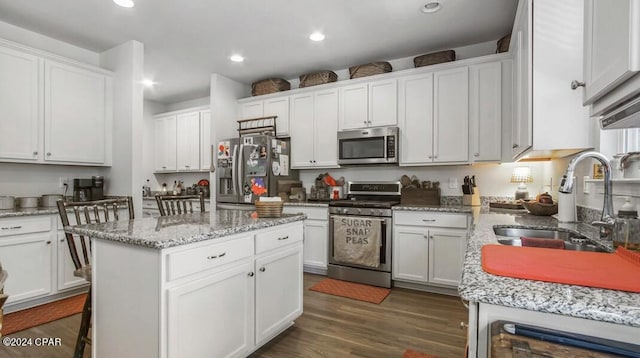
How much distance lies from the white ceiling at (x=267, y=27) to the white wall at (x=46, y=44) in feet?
0.30

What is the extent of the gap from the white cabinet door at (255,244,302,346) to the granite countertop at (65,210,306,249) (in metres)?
0.27

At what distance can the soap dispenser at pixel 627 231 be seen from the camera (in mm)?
1129

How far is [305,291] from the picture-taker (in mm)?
3246

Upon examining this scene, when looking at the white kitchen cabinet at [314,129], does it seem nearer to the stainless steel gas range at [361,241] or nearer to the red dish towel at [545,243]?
the stainless steel gas range at [361,241]

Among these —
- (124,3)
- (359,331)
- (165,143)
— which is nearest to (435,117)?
(359,331)

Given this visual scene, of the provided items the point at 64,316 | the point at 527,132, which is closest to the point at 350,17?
the point at 527,132

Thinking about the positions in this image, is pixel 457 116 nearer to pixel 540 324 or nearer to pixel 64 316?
pixel 540 324

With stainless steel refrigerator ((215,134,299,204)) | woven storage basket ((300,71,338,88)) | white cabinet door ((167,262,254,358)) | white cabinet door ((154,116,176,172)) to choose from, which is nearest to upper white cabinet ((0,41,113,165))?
stainless steel refrigerator ((215,134,299,204))

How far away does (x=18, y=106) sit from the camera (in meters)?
3.00

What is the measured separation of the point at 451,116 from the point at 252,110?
277 centimetres

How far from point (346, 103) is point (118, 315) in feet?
10.5

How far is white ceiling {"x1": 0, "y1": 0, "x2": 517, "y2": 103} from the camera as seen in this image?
9.02ft

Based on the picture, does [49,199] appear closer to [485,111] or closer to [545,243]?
[545,243]

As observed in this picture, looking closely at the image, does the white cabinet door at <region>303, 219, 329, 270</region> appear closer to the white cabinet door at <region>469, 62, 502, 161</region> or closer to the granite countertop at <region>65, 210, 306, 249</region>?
the granite countertop at <region>65, 210, 306, 249</region>
